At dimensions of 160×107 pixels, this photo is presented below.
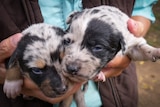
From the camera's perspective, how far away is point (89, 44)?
179cm

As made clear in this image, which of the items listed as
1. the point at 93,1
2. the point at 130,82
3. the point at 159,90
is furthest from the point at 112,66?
the point at 159,90

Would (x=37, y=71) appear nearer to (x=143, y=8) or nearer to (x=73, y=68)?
(x=73, y=68)

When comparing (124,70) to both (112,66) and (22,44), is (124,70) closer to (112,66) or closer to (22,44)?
(112,66)

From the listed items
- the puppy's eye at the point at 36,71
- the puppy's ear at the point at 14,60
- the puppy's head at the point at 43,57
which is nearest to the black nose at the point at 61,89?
the puppy's head at the point at 43,57

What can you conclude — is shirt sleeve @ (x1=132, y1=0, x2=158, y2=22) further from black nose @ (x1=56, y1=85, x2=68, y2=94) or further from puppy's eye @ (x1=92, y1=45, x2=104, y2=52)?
black nose @ (x1=56, y1=85, x2=68, y2=94)

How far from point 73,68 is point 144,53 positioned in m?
0.54

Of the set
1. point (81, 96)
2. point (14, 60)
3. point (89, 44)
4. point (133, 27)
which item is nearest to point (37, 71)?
point (14, 60)

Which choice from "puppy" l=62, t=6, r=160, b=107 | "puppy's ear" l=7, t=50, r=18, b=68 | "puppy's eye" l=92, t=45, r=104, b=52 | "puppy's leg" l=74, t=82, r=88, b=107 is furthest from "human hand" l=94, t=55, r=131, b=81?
"puppy's ear" l=7, t=50, r=18, b=68

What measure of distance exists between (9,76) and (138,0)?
43.6 inches

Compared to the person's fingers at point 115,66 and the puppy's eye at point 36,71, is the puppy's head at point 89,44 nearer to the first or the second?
the puppy's eye at point 36,71

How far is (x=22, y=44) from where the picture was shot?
1924mm

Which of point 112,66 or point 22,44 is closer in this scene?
point 22,44

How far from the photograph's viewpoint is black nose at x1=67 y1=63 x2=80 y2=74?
1710mm

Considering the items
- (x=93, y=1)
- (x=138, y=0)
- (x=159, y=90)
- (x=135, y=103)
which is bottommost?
(x=159, y=90)
